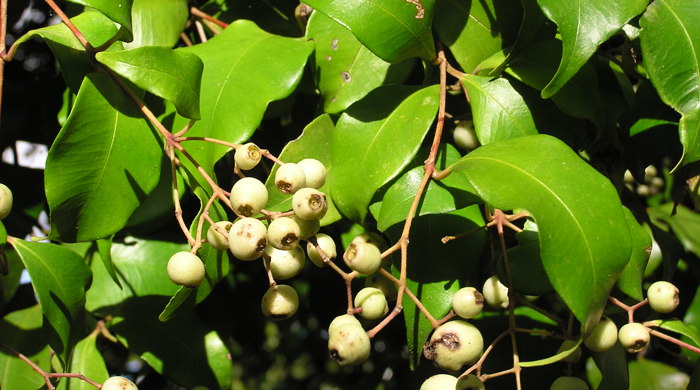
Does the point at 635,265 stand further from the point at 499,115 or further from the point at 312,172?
the point at 312,172

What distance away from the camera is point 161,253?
1261mm

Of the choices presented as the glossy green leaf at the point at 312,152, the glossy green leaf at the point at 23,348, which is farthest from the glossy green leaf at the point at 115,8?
the glossy green leaf at the point at 23,348

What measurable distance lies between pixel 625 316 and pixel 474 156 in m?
0.46

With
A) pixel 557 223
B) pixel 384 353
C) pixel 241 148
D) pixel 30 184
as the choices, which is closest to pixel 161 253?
pixel 30 184

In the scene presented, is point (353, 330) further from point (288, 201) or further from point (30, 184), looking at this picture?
point (30, 184)

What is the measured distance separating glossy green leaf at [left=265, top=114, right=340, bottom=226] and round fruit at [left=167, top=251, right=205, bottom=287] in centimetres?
17

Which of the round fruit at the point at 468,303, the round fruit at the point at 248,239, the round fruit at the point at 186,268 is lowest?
the round fruit at the point at 468,303

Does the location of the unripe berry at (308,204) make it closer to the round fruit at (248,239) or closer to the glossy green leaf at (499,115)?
the round fruit at (248,239)

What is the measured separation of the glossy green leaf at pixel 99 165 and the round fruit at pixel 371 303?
31cm

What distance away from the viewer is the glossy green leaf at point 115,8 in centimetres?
81

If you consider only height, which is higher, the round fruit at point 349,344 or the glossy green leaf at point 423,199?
the glossy green leaf at point 423,199

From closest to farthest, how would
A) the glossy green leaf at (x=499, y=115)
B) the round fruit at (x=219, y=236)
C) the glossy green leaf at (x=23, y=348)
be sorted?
the round fruit at (x=219, y=236) → the glossy green leaf at (x=499, y=115) → the glossy green leaf at (x=23, y=348)

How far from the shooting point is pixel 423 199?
2.85ft

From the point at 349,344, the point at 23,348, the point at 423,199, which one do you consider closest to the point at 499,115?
the point at 423,199
